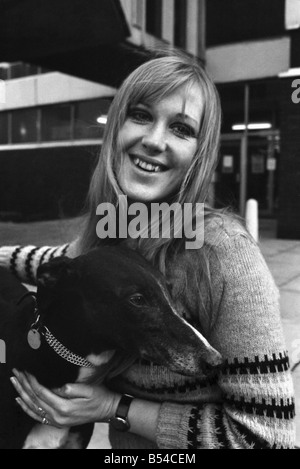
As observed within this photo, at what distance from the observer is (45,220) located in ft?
4.78

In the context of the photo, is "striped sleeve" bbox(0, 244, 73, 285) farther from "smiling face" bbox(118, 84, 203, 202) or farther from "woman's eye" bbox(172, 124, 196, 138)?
"woman's eye" bbox(172, 124, 196, 138)

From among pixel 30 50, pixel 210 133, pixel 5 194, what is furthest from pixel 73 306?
pixel 30 50

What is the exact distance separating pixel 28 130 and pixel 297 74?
0.77m

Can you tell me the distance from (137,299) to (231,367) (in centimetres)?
23

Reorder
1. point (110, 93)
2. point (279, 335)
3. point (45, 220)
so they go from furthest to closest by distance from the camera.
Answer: point (45, 220), point (110, 93), point (279, 335)

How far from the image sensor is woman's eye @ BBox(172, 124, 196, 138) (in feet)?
3.07

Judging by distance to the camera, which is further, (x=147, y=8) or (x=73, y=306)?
(x=147, y=8)

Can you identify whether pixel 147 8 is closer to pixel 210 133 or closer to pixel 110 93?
pixel 110 93

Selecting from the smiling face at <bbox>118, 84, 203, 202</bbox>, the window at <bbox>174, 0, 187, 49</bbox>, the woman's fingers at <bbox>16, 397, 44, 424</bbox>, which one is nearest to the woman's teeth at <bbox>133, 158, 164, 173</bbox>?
the smiling face at <bbox>118, 84, 203, 202</bbox>

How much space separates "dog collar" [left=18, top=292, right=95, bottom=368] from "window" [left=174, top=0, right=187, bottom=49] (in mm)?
744

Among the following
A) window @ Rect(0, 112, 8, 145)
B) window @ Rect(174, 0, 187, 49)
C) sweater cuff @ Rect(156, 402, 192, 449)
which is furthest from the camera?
window @ Rect(0, 112, 8, 145)

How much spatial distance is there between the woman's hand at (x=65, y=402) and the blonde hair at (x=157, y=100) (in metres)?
0.33

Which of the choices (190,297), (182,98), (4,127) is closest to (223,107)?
(182,98)

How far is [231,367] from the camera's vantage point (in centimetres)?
89
